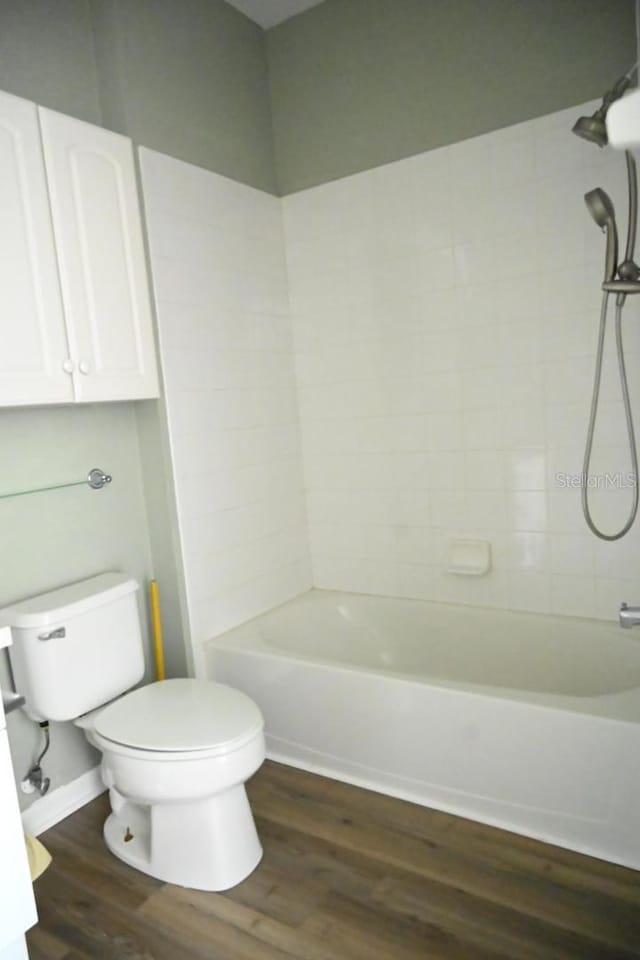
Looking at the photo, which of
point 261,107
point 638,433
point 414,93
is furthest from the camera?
point 261,107

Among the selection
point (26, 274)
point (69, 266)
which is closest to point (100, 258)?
point (69, 266)

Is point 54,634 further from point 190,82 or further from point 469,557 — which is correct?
point 190,82

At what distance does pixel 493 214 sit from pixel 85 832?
8.36ft

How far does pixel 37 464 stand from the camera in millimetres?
2096

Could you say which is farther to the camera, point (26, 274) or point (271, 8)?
point (271, 8)

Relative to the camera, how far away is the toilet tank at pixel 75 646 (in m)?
1.90

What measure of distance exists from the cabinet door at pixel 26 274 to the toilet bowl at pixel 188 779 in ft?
3.22

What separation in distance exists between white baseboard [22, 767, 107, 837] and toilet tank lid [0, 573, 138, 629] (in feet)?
2.19

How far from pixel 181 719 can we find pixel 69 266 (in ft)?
4.49

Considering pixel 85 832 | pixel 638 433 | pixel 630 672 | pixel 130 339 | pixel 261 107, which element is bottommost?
pixel 85 832

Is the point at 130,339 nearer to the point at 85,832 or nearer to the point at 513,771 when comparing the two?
the point at 85,832

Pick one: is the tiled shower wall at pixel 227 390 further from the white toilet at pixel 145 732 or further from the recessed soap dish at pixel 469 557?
the recessed soap dish at pixel 469 557

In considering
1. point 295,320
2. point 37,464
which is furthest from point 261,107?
point 37,464

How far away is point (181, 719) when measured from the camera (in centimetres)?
186
